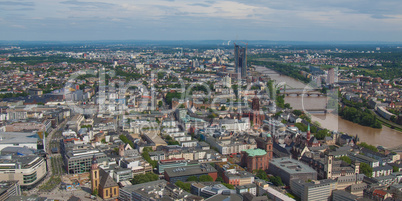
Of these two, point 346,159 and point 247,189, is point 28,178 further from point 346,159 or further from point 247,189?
point 346,159

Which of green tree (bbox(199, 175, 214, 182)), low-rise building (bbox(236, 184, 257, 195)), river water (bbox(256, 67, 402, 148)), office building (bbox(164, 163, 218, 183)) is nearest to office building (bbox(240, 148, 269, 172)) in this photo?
office building (bbox(164, 163, 218, 183))

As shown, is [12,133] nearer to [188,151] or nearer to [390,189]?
[188,151]

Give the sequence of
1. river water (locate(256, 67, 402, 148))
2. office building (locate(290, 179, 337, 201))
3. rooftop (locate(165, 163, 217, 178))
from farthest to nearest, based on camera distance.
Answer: river water (locate(256, 67, 402, 148)), rooftop (locate(165, 163, 217, 178)), office building (locate(290, 179, 337, 201))

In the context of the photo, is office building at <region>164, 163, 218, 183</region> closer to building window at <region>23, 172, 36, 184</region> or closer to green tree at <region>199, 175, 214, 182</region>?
green tree at <region>199, 175, 214, 182</region>

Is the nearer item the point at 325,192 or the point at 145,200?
the point at 145,200

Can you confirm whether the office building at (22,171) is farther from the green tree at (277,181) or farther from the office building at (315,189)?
the office building at (315,189)

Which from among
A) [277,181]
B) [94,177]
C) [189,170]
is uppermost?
[94,177]

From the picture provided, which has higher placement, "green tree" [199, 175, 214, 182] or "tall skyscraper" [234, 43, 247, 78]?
"tall skyscraper" [234, 43, 247, 78]

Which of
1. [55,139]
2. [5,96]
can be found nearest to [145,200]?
[55,139]

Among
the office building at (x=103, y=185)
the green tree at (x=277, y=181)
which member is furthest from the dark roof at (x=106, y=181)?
the green tree at (x=277, y=181)

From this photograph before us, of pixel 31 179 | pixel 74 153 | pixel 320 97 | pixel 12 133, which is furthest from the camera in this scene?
pixel 320 97

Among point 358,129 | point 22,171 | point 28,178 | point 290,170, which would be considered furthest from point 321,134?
point 22,171
